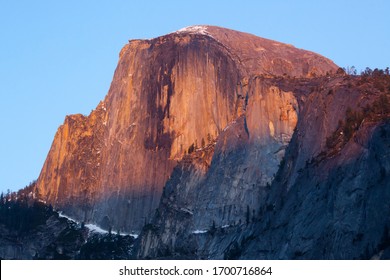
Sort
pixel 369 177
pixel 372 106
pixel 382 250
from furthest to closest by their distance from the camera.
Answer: pixel 372 106, pixel 369 177, pixel 382 250

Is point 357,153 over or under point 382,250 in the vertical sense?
over

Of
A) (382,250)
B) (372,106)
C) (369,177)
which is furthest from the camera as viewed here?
(372,106)

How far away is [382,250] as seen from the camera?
168125mm

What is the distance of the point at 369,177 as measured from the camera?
595 feet

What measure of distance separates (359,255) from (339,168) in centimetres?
1775
